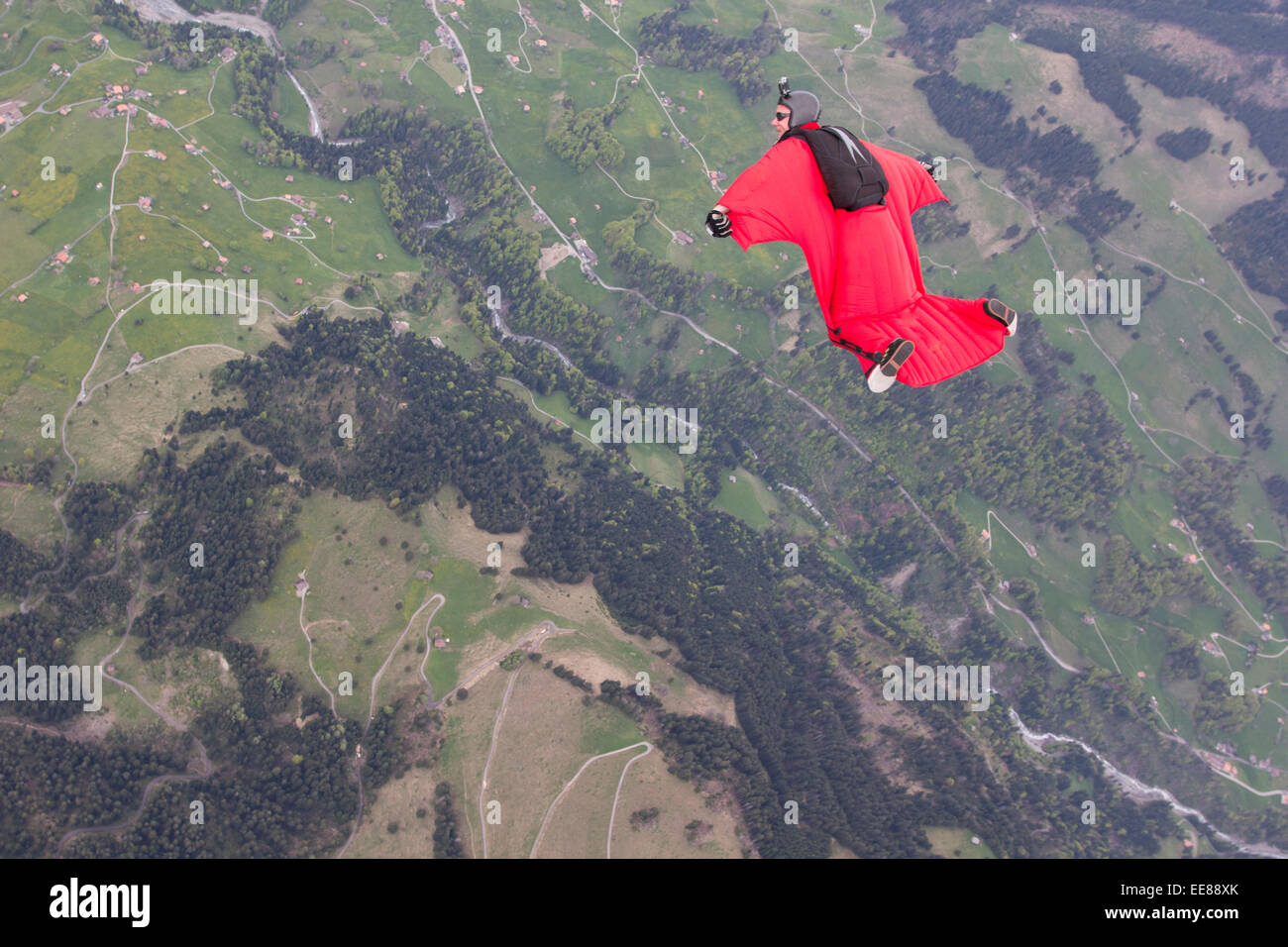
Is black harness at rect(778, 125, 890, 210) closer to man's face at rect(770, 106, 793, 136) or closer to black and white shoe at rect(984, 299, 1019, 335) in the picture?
man's face at rect(770, 106, 793, 136)

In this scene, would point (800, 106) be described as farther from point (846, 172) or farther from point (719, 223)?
point (719, 223)

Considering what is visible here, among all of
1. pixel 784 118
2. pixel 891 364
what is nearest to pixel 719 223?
pixel 784 118

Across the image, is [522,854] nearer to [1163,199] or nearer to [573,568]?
[573,568]

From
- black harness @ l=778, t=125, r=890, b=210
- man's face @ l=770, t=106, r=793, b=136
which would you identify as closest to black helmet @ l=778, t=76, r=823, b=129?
man's face @ l=770, t=106, r=793, b=136

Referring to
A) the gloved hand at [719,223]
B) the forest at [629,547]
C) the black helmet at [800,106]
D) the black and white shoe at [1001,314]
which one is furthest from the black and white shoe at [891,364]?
the forest at [629,547]

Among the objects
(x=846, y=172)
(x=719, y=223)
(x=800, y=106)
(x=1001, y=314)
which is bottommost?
(x=1001, y=314)

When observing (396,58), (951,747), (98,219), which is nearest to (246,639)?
(98,219)
